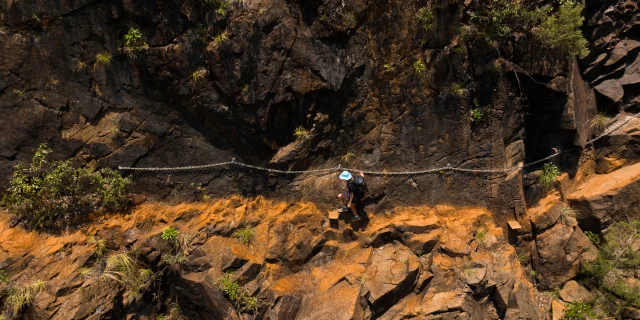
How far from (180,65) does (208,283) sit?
15.7 ft

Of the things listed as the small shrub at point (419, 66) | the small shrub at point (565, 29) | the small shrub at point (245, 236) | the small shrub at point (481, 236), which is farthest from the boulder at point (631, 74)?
the small shrub at point (245, 236)

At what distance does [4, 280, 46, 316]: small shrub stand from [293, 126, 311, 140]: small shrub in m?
5.94

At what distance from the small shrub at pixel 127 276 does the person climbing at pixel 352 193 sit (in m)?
4.54

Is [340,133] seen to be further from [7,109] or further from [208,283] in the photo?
[7,109]

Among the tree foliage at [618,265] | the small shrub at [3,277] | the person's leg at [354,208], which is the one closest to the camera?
the small shrub at [3,277]

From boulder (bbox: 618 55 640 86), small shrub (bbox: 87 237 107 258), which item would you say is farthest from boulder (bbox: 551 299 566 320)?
small shrub (bbox: 87 237 107 258)

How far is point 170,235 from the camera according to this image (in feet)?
25.5

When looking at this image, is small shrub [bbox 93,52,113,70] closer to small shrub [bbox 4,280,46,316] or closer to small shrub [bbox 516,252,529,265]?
small shrub [bbox 4,280,46,316]

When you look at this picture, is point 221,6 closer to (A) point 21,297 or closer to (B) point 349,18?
(B) point 349,18

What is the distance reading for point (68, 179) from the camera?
25.6ft

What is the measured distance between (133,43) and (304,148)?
14.5ft

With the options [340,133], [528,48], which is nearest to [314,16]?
[340,133]

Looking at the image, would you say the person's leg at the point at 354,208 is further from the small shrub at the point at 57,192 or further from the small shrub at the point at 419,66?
the small shrub at the point at 57,192

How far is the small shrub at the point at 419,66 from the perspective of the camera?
851 centimetres
